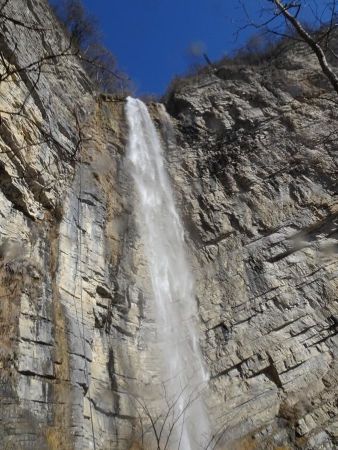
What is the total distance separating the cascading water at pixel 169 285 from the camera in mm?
9109

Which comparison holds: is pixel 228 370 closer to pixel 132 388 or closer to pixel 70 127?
pixel 132 388

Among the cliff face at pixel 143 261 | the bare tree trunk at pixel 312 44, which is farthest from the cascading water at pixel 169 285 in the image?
the bare tree trunk at pixel 312 44

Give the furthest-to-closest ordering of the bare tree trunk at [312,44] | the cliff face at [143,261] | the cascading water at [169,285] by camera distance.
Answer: the cascading water at [169,285], the cliff face at [143,261], the bare tree trunk at [312,44]

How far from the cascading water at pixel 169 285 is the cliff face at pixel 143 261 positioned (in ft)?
0.96

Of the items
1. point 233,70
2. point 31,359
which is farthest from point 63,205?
point 233,70

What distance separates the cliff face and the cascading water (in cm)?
29

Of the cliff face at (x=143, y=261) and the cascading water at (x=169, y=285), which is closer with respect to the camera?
the cliff face at (x=143, y=261)

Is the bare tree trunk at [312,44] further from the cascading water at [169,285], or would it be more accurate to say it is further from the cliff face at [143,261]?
the cascading water at [169,285]

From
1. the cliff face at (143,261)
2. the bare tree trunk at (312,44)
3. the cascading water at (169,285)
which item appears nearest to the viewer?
the bare tree trunk at (312,44)

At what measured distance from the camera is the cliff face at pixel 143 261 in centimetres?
754

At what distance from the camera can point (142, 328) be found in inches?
395

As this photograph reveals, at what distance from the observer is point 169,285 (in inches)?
446

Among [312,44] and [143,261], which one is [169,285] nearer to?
[143,261]

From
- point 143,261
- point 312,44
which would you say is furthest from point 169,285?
point 312,44
